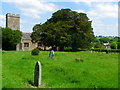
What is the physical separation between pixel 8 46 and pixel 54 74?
4727cm

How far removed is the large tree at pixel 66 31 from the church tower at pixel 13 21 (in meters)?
26.2

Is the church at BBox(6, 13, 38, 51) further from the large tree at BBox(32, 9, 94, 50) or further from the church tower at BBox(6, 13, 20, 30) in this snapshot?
Answer: the large tree at BBox(32, 9, 94, 50)

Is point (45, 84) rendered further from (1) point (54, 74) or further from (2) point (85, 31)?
(2) point (85, 31)

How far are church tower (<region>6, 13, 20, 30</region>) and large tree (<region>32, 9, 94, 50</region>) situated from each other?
26206 mm

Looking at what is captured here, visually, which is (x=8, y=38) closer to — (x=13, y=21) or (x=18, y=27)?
(x=13, y=21)

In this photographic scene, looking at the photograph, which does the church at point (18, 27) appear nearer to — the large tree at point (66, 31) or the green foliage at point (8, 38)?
the green foliage at point (8, 38)

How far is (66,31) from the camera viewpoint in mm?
49781

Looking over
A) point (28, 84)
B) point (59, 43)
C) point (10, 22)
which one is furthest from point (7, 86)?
point (10, 22)

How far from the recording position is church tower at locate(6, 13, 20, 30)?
7725cm

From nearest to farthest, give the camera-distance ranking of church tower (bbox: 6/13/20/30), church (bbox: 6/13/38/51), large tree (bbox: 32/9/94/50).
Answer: large tree (bbox: 32/9/94/50) → church (bbox: 6/13/38/51) → church tower (bbox: 6/13/20/30)

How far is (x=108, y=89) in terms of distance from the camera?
8.76 m

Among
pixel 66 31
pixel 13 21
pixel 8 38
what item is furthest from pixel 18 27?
pixel 66 31

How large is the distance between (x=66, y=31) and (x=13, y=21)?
3435 centimetres

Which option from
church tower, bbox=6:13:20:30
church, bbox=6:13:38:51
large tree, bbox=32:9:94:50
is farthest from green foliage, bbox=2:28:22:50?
church tower, bbox=6:13:20:30
